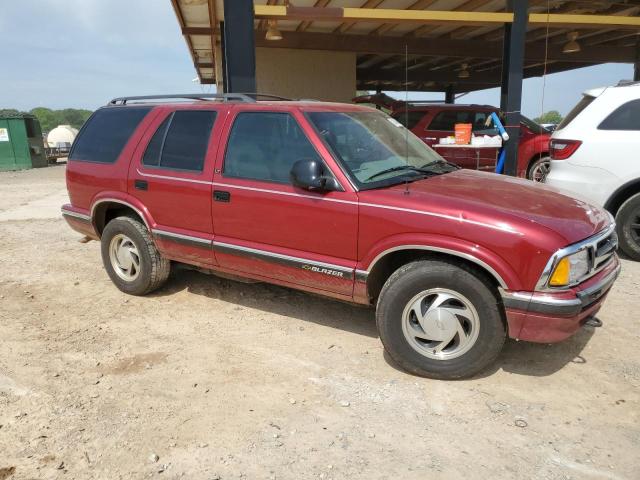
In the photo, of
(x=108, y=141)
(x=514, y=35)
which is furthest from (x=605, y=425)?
(x=514, y=35)

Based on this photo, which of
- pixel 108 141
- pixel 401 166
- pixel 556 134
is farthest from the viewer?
pixel 556 134

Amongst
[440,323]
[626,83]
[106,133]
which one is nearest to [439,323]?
[440,323]

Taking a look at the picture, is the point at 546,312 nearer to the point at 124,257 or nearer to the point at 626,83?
the point at 124,257

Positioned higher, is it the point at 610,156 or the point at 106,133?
the point at 106,133

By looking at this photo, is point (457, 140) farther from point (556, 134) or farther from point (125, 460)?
point (125, 460)

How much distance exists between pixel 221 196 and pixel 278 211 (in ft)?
1.83

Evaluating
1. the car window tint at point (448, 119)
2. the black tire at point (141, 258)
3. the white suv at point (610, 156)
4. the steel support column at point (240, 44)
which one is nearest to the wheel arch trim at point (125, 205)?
the black tire at point (141, 258)

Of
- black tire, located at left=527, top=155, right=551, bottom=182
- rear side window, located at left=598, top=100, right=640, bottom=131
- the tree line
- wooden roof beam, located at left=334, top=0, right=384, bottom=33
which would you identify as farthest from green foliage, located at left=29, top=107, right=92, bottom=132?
rear side window, located at left=598, top=100, right=640, bottom=131

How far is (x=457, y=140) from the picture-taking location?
827 centimetres

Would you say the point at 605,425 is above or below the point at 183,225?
below

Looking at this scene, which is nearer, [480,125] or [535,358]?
[535,358]

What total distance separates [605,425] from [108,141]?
455 cm

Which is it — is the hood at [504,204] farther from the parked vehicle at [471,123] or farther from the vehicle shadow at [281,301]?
the parked vehicle at [471,123]

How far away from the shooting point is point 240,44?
7.18 metres
